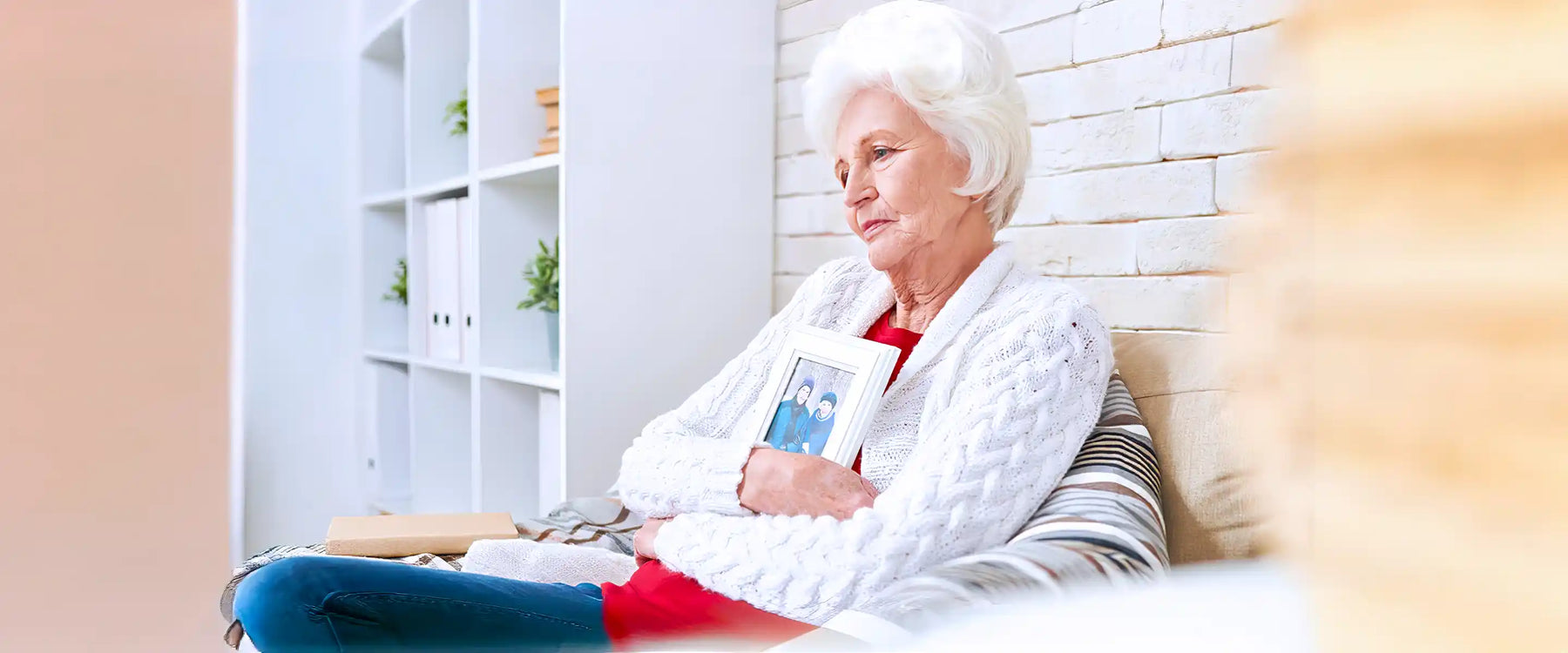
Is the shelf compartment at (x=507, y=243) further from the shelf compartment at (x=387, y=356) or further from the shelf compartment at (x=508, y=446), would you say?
the shelf compartment at (x=387, y=356)

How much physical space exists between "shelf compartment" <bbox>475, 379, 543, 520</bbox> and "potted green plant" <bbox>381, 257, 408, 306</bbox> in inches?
23.8

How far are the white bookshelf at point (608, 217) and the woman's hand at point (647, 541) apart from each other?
477 mm

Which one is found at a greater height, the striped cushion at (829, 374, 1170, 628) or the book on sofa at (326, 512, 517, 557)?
the striped cushion at (829, 374, 1170, 628)

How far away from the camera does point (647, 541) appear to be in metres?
0.90

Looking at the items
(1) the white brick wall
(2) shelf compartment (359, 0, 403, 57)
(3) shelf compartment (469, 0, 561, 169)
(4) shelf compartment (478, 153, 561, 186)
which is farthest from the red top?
(2) shelf compartment (359, 0, 403, 57)

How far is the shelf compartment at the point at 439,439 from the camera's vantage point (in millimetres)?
1999

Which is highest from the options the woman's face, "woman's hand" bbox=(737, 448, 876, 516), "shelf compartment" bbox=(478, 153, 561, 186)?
"shelf compartment" bbox=(478, 153, 561, 186)

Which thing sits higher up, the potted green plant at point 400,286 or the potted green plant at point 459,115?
the potted green plant at point 459,115

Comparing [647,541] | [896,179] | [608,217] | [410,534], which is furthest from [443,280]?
[896,179]

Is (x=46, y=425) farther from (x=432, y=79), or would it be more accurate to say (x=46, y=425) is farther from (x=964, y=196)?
(x=432, y=79)

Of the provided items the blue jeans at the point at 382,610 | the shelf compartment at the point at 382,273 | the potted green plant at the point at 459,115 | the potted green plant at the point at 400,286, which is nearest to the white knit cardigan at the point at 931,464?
the blue jeans at the point at 382,610

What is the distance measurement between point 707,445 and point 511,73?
894mm

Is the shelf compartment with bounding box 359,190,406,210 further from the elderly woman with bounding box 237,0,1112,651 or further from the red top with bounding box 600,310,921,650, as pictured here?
the red top with bounding box 600,310,921,650

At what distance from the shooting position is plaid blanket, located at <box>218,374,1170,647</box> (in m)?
0.50
